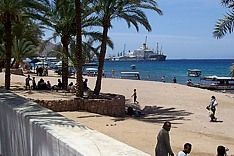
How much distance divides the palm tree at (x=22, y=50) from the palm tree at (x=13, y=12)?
22164mm

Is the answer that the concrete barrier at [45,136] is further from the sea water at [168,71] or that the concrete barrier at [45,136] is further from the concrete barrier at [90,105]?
the sea water at [168,71]

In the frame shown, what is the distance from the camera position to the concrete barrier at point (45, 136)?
3008 mm

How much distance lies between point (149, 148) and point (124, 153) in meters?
7.77

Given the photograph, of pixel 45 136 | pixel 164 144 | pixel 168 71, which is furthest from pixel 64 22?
pixel 168 71

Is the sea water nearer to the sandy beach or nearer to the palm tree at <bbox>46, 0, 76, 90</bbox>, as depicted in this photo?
the sandy beach

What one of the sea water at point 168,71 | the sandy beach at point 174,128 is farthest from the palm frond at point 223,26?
the sea water at point 168,71

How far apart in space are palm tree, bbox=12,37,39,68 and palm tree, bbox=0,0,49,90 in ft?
72.7

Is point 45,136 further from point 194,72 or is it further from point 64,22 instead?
point 194,72

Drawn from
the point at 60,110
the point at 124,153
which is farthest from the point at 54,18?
the point at 124,153

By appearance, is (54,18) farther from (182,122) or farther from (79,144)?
(79,144)

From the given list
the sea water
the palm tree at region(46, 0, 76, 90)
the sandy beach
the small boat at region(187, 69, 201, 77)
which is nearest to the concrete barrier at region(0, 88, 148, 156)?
the sandy beach

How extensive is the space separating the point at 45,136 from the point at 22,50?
41.3m

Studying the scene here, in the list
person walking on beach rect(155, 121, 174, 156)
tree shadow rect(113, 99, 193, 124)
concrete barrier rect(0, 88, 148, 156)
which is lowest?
tree shadow rect(113, 99, 193, 124)

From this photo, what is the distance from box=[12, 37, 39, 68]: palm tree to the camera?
42441 mm
